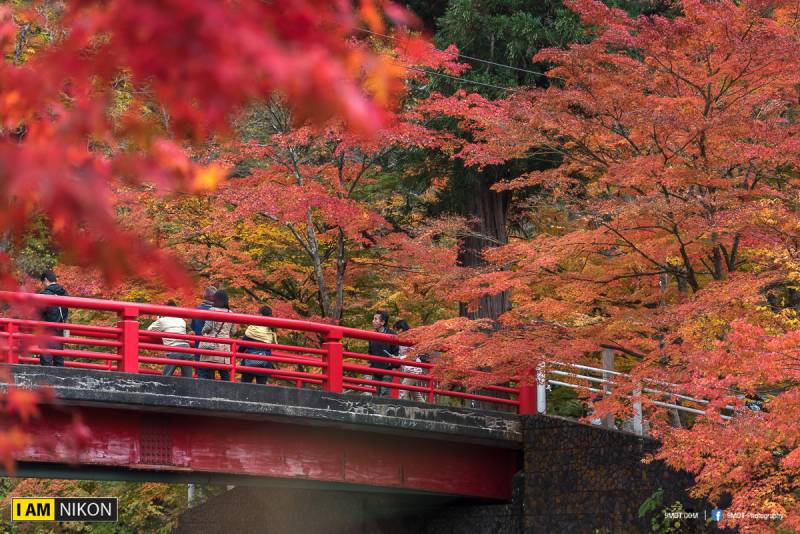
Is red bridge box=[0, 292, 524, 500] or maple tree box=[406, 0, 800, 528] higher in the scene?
maple tree box=[406, 0, 800, 528]

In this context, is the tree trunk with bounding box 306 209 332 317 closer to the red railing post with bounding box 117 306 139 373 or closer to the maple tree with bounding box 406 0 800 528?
the maple tree with bounding box 406 0 800 528

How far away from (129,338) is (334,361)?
3.12 m

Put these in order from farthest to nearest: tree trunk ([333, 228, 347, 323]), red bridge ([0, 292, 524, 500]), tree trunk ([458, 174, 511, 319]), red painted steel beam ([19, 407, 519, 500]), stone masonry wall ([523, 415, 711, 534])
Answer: tree trunk ([458, 174, 511, 319]), tree trunk ([333, 228, 347, 323]), stone masonry wall ([523, 415, 711, 534]), red painted steel beam ([19, 407, 519, 500]), red bridge ([0, 292, 524, 500])

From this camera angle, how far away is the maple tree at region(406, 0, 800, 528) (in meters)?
12.2

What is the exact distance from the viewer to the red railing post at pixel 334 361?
16.2m

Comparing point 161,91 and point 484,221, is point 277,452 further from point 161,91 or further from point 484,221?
point 161,91

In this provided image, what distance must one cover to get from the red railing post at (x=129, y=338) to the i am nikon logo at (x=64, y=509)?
164cm

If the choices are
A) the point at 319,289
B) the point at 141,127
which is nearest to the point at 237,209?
the point at 319,289

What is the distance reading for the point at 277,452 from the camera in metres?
16.2

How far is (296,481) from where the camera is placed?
16.6 meters

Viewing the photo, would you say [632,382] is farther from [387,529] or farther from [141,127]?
[141,127]

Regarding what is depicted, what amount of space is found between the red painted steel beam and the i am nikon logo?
50 centimetres

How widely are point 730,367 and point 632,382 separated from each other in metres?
2.36

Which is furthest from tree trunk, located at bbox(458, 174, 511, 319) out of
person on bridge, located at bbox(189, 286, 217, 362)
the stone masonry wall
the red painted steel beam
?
person on bridge, located at bbox(189, 286, 217, 362)
